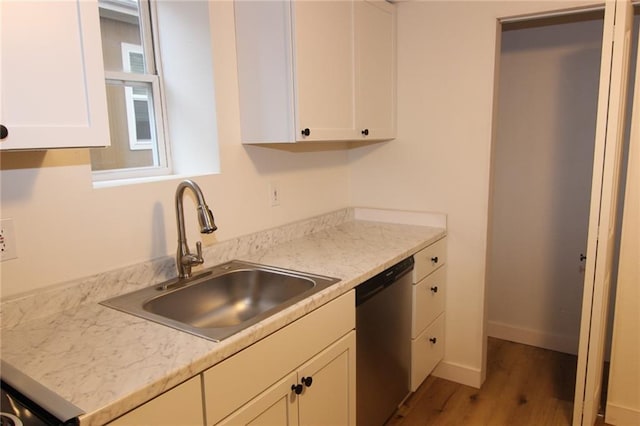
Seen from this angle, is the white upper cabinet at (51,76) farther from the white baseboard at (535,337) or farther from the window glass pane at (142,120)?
the white baseboard at (535,337)

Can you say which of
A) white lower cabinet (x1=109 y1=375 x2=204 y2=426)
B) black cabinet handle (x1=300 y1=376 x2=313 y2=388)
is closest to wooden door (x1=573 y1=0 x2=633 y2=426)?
black cabinet handle (x1=300 y1=376 x2=313 y2=388)

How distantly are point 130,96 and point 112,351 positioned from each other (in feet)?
3.67

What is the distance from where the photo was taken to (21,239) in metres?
1.37

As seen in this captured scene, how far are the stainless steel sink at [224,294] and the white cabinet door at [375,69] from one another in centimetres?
92

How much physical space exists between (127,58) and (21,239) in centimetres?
89

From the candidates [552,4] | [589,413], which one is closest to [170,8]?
[552,4]

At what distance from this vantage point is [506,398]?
2.52 meters

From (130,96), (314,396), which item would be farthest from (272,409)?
(130,96)

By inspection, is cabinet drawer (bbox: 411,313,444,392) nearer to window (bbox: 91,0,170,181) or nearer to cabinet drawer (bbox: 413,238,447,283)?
cabinet drawer (bbox: 413,238,447,283)

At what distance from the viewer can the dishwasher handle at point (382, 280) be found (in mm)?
1803

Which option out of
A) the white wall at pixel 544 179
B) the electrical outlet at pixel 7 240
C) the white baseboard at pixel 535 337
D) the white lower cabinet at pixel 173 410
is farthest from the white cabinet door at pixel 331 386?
the white baseboard at pixel 535 337

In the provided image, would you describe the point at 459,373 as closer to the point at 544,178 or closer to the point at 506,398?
the point at 506,398

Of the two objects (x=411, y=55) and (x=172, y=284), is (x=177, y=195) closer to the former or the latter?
(x=172, y=284)

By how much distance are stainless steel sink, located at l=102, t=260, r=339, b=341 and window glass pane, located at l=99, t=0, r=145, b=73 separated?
2.95 feet
